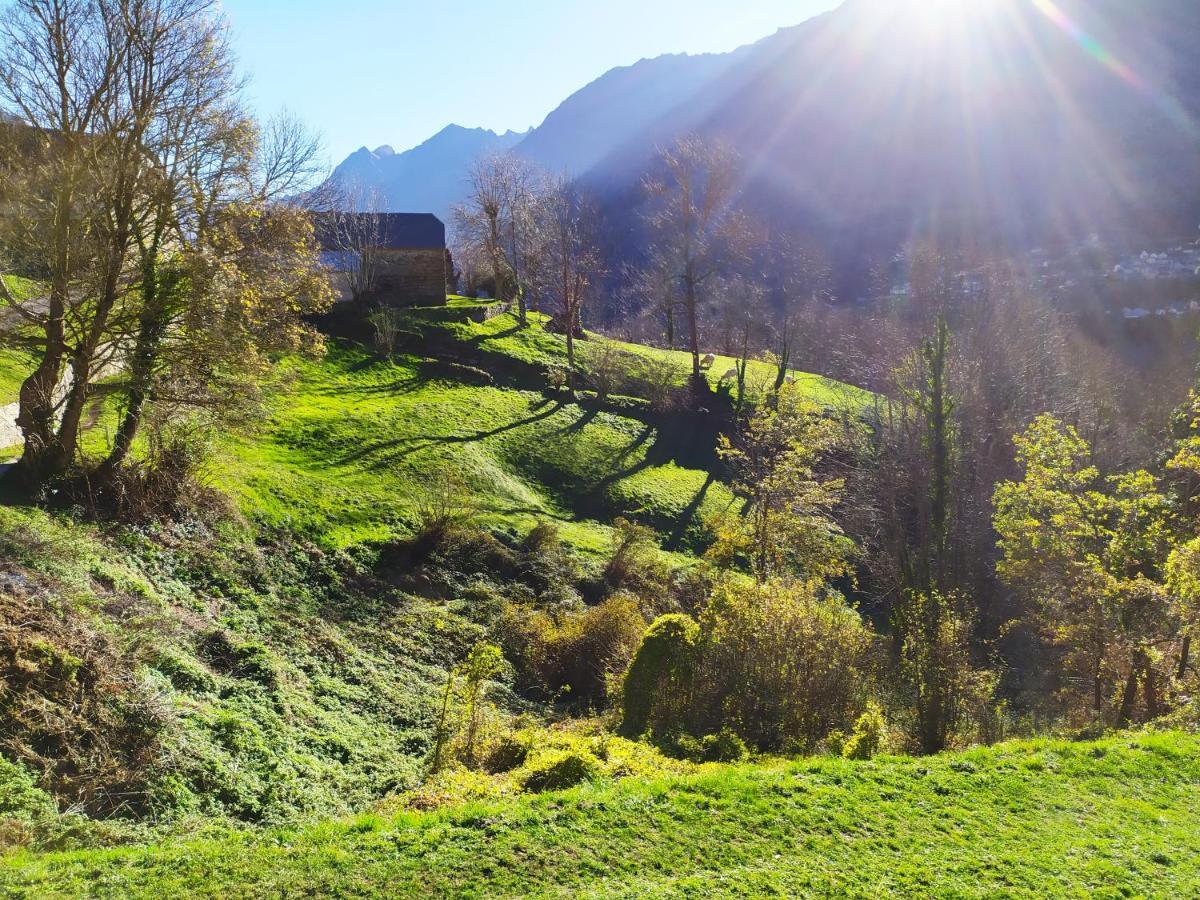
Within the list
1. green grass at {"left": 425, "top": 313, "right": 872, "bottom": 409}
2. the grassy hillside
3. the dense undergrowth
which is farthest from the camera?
green grass at {"left": 425, "top": 313, "right": 872, "bottom": 409}

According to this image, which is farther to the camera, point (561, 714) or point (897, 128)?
point (897, 128)

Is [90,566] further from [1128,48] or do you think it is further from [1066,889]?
[1128,48]

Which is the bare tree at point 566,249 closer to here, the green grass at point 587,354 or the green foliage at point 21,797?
the green grass at point 587,354

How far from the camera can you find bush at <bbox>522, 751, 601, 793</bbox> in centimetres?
993

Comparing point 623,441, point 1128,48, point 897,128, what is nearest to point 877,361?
point 623,441

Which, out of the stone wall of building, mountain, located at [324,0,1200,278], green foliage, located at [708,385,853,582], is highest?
mountain, located at [324,0,1200,278]

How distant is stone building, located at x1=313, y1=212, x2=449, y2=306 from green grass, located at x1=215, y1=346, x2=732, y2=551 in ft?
32.5

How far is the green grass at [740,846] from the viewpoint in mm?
6922

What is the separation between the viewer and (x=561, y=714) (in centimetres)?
1596

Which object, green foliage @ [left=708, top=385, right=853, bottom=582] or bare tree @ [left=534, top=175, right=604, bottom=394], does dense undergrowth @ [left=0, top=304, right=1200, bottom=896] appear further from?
bare tree @ [left=534, top=175, right=604, bottom=394]

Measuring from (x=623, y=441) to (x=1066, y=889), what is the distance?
29.5m

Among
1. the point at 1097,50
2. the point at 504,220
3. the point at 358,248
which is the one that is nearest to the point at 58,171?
the point at 358,248

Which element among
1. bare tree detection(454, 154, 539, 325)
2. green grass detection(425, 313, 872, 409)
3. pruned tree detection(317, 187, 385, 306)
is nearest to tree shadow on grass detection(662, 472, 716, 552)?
green grass detection(425, 313, 872, 409)

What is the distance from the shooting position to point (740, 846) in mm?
8164
